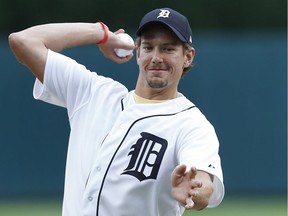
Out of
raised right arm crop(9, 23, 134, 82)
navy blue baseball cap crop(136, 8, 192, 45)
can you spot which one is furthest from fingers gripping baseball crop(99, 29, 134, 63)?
navy blue baseball cap crop(136, 8, 192, 45)

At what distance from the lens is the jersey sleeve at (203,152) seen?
4504mm

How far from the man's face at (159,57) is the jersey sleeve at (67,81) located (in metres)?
0.35

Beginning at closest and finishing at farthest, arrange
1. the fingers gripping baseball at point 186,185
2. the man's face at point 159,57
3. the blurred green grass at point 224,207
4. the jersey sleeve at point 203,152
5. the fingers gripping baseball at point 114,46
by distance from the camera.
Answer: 1. the fingers gripping baseball at point 186,185
2. the jersey sleeve at point 203,152
3. the man's face at point 159,57
4. the fingers gripping baseball at point 114,46
5. the blurred green grass at point 224,207

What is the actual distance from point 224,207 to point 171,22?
27.8ft

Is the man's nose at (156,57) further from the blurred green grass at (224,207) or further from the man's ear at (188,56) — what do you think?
the blurred green grass at (224,207)

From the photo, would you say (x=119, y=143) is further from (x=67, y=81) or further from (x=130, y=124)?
(x=67, y=81)

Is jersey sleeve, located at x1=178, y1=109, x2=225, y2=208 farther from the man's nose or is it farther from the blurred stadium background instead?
the blurred stadium background

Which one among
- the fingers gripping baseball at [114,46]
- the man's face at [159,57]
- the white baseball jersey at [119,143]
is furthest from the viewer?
the fingers gripping baseball at [114,46]

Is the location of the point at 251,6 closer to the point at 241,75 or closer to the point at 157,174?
the point at 241,75

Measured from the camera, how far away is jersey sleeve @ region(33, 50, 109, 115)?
5168 millimetres

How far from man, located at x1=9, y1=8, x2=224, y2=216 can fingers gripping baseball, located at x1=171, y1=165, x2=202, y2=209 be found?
28 centimetres

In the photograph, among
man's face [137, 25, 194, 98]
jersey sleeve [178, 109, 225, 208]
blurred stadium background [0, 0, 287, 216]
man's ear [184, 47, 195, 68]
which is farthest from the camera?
blurred stadium background [0, 0, 287, 216]

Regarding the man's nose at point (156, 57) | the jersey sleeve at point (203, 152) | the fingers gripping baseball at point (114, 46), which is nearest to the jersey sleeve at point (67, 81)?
the fingers gripping baseball at point (114, 46)

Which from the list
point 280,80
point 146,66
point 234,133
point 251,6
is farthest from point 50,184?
point 146,66
